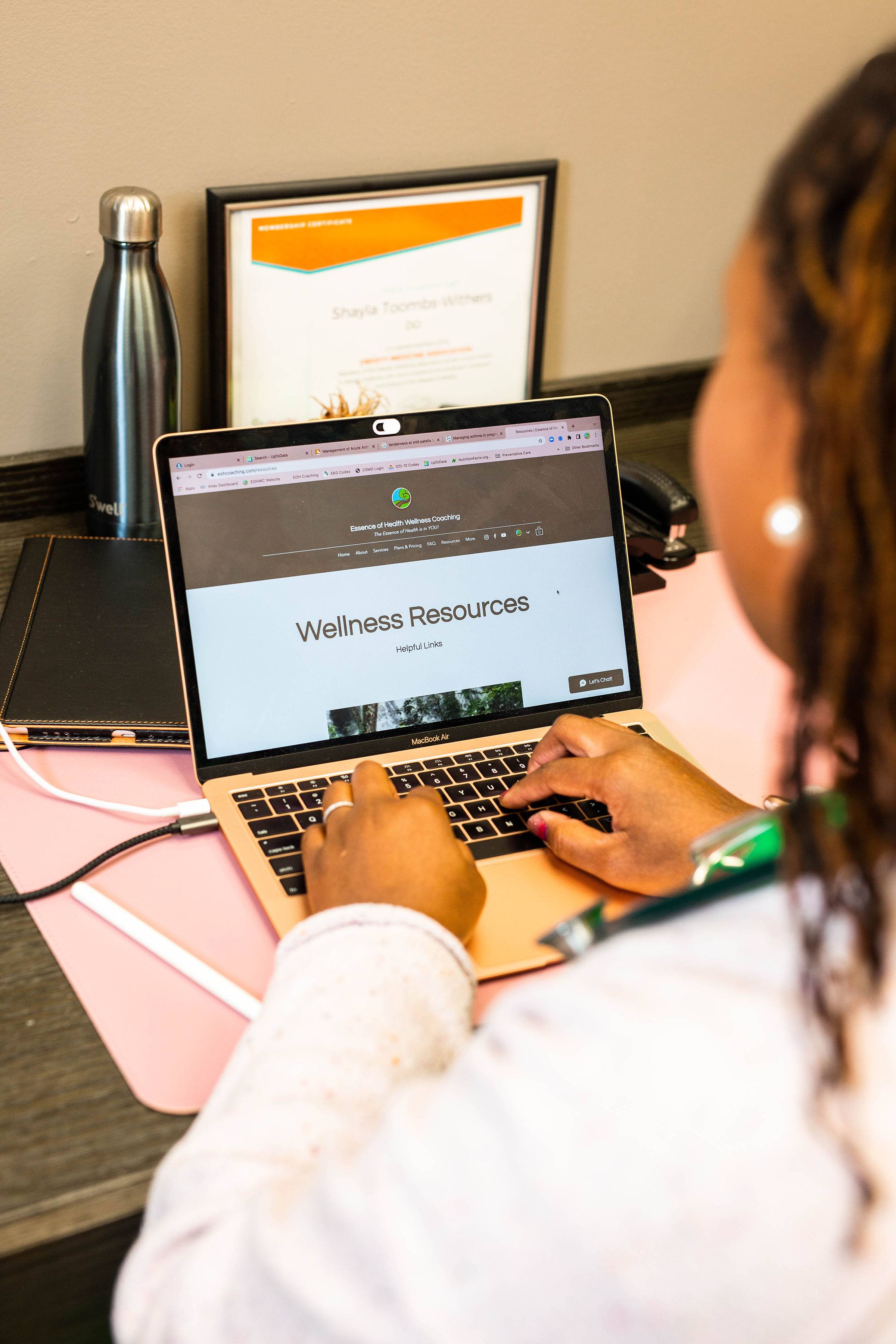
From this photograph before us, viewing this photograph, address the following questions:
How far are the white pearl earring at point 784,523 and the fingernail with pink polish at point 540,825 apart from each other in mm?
398

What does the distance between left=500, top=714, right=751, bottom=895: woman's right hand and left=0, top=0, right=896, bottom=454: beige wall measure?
642 mm

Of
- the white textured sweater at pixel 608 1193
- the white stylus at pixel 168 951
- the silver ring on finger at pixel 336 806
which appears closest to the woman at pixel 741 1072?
the white textured sweater at pixel 608 1193

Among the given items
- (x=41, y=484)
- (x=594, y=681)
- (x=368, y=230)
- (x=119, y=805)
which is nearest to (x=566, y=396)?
(x=368, y=230)

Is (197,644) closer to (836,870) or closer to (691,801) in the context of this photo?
(691,801)

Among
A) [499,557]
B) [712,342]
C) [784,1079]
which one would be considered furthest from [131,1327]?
[712,342]

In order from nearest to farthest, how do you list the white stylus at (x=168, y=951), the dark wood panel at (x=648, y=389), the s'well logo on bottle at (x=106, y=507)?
the white stylus at (x=168, y=951), the s'well logo on bottle at (x=106, y=507), the dark wood panel at (x=648, y=389)

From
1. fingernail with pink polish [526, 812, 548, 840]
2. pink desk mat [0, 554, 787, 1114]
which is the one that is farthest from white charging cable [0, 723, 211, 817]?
fingernail with pink polish [526, 812, 548, 840]

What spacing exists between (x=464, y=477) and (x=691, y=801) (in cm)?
31

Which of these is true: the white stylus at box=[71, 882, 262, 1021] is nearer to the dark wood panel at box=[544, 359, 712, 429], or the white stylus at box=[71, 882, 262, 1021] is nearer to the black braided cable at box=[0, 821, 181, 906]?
the black braided cable at box=[0, 821, 181, 906]

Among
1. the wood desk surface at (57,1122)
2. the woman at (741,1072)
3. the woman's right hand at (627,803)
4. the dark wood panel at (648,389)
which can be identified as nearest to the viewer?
the woman at (741,1072)

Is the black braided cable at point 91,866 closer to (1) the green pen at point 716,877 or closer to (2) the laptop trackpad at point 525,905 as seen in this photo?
(2) the laptop trackpad at point 525,905

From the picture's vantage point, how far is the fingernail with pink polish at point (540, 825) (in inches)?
31.7

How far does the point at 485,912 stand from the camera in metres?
0.74

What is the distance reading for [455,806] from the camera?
0.84 meters
